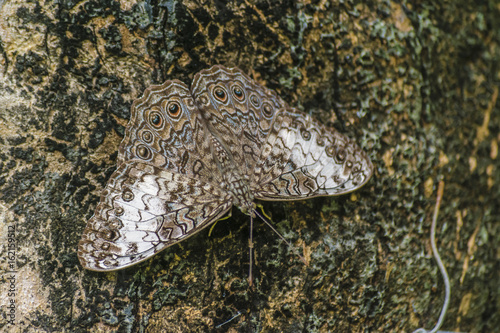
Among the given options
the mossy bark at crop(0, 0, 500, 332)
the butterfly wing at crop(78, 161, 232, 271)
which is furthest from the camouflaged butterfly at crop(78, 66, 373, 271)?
the mossy bark at crop(0, 0, 500, 332)

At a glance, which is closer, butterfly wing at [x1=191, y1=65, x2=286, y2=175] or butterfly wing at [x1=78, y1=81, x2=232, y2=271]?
butterfly wing at [x1=78, y1=81, x2=232, y2=271]

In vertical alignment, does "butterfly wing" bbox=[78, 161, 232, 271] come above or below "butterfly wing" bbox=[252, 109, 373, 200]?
below

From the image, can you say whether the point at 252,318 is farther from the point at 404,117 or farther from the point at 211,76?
the point at 404,117

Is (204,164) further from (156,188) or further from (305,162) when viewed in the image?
(305,162)

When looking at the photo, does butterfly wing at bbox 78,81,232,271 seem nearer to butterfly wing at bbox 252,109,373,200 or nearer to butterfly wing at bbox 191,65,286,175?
butterfly wing at bbox 191,65,286,175

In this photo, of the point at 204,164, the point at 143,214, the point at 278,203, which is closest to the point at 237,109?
the point at 204,164

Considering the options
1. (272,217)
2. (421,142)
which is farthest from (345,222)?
(421,142)
